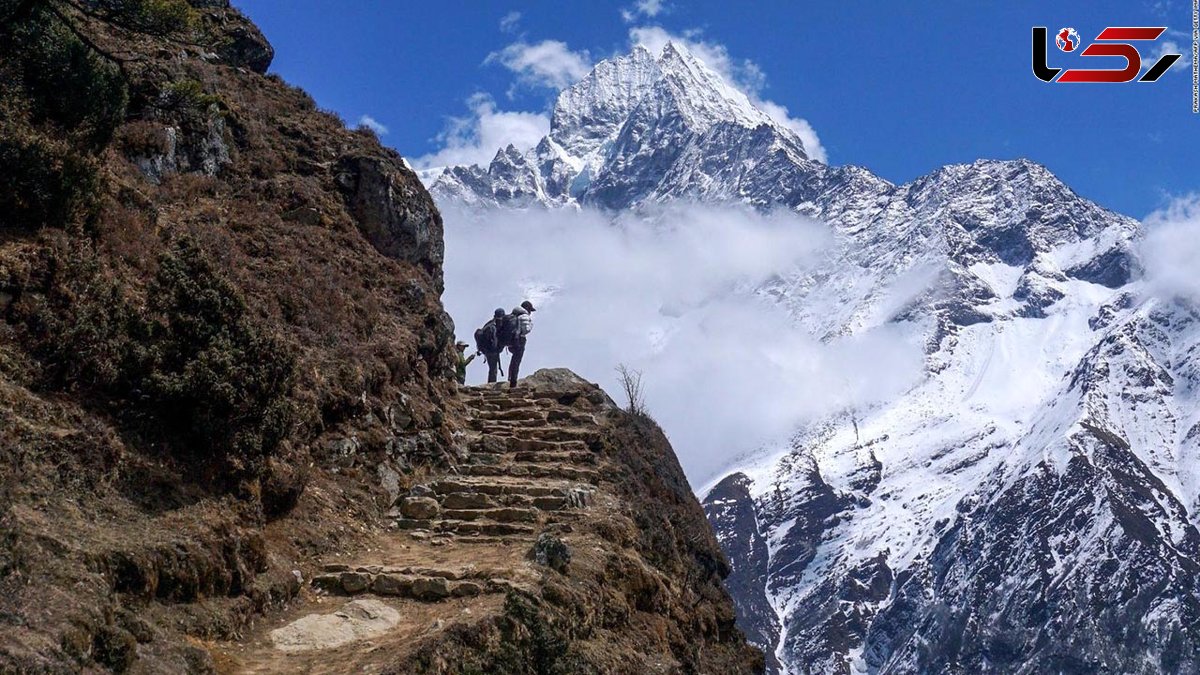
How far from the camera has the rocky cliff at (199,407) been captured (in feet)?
35.6

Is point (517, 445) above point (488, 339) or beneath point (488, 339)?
beneath

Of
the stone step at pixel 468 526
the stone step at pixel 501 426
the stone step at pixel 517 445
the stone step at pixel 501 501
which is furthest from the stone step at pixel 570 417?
the stone step at pixel 468 526

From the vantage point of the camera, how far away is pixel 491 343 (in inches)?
1153

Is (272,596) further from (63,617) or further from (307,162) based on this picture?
(307,162)

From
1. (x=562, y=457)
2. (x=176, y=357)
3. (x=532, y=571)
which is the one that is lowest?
(x=532, y=571)

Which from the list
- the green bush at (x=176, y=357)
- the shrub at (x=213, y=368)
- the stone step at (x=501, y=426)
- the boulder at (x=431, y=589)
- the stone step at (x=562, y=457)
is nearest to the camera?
the green bush at (x=176, y=357)

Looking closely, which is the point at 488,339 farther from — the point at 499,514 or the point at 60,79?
the point at 60,79

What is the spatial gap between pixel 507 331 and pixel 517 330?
15.7 inches

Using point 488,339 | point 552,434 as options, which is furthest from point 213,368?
point 488,339

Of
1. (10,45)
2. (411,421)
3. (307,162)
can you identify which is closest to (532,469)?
(411,421)

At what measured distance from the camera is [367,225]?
23953mm

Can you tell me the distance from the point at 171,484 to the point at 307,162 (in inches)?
509

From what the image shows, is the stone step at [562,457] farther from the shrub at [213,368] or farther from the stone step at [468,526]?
the shrub at [213,368]

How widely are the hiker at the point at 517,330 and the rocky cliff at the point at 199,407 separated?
416 cm
